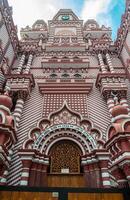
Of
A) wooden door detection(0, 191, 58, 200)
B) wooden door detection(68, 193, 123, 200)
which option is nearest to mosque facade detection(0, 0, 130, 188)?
wooden door detection(68, 193, 123, 200)

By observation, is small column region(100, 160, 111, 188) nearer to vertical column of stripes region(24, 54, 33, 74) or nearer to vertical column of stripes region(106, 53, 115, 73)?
vertical column of stripes region(106, 53, 115, 73)

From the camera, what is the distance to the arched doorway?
9.69 m

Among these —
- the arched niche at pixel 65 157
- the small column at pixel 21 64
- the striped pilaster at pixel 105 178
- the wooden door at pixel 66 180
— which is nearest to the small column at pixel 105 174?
the striped pilaster at pixel 105 178

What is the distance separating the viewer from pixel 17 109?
12797 millimetres

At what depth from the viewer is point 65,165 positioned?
400 inches

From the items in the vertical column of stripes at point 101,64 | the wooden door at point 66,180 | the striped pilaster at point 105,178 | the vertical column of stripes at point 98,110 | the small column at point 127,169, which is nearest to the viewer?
the small column at point 127,169

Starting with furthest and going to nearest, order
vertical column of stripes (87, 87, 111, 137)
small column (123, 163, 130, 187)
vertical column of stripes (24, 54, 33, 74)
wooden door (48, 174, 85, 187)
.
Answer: vertical column of stripes (24, 54, 33, 74)
vertical column of stripes (87, 87, 111, 137)
wooden door (48, 174, 85, 187)
small column (123, 163, 130, 187)

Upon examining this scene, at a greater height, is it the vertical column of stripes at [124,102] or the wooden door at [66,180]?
the vertical column of stripes at [124,102]

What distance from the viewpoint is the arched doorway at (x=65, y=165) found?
31.8 ft

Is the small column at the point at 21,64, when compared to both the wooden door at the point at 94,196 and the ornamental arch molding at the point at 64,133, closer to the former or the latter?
the ornamental arch molding at the point at 64,133

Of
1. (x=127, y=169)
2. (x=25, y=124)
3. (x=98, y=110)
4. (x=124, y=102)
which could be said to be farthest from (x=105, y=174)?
(x=25, y=124)

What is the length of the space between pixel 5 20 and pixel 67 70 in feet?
21.7

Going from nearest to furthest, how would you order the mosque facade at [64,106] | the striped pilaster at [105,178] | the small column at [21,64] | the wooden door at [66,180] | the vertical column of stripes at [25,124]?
the mosque facade at [64,106] → the striped pilaster at [105,178] → the wooden door at [66,180] → the vertical column of stripes at [25,124] → the small column at [21,64]

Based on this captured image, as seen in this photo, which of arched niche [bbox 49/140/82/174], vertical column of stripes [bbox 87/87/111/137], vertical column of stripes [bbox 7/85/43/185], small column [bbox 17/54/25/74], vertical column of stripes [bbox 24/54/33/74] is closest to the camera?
vertical column of stripes [bbox 7/85/43/185]
